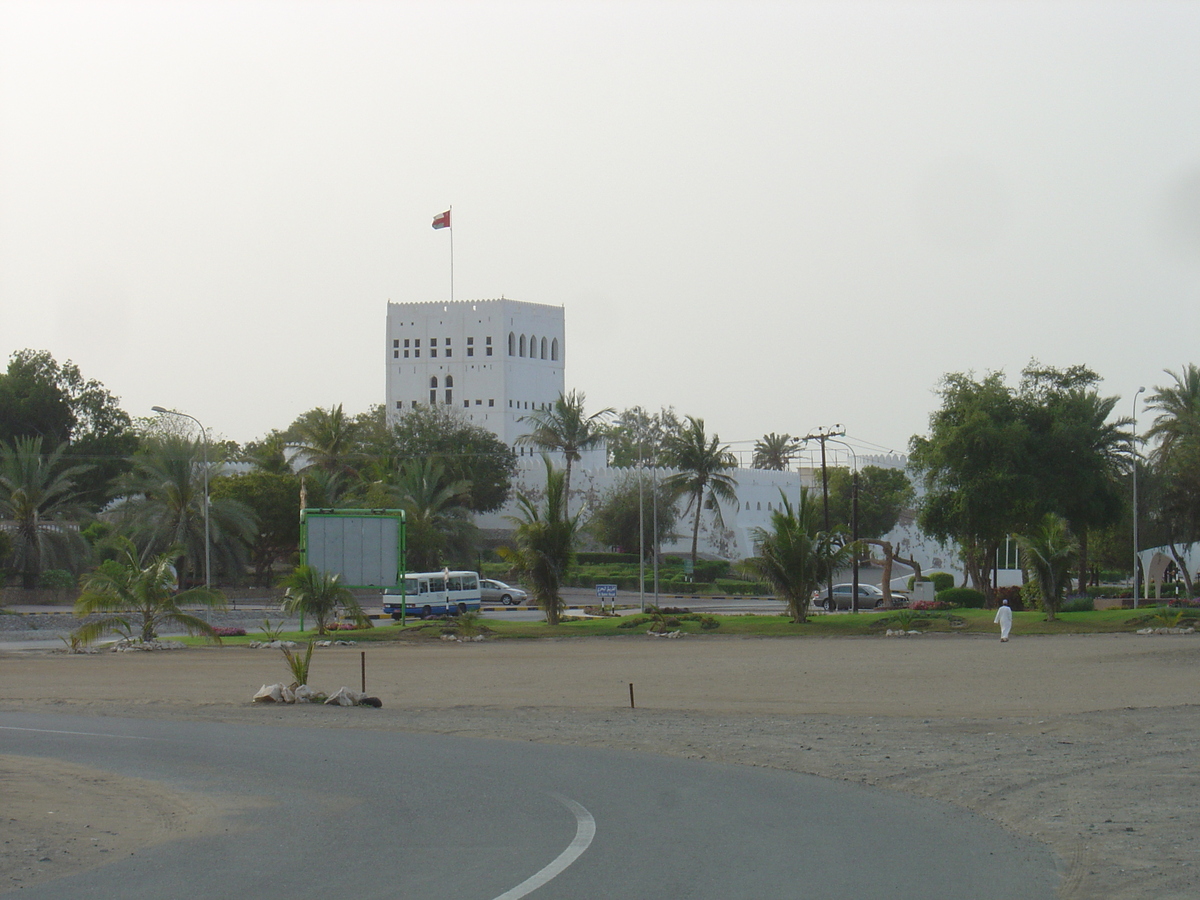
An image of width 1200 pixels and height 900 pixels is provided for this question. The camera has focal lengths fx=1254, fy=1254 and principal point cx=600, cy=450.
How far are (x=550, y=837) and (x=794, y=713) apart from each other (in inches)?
374

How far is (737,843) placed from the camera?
8445mm

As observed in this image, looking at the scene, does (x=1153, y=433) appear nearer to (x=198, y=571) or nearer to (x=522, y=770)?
(x=198, y=571)

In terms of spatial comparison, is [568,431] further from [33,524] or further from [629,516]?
[33,524]

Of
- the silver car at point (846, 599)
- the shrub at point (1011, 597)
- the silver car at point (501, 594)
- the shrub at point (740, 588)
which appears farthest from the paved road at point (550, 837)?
the shrub at point (740, 588)

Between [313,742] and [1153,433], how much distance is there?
57011 mm

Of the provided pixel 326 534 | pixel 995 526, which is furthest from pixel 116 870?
pixel 995 526

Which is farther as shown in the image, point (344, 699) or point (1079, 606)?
point (1079, 606)

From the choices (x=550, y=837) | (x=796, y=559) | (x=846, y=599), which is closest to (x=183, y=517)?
(x=846, y=599)

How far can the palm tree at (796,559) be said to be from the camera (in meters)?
37.4

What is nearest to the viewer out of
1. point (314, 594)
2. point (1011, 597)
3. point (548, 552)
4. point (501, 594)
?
point (314, 594)

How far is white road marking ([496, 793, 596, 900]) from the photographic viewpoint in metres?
7.10

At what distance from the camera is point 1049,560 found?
123 ft

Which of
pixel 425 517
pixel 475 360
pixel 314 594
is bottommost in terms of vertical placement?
pixel 314 594

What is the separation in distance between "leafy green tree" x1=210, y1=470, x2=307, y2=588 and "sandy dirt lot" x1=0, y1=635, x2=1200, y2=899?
30307mm
